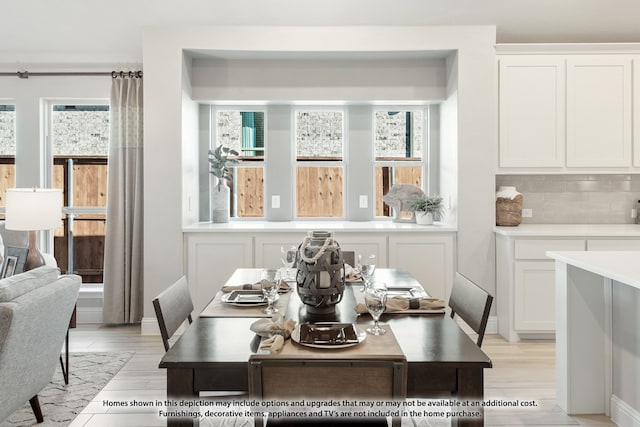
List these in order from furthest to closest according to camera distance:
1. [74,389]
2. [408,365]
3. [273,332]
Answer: [74,389] → [273,332] → [408,365]

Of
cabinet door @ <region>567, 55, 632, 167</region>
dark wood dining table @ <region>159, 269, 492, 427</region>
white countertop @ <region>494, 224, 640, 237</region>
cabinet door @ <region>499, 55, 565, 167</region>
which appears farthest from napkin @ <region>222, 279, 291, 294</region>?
cabinet door @ <region>567, 55, 632, 167</region>

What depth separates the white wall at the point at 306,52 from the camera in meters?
4.03

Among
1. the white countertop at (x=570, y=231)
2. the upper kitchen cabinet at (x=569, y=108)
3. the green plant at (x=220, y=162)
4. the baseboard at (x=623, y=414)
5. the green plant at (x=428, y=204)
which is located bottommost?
the baseboard at (x=623, y=414)

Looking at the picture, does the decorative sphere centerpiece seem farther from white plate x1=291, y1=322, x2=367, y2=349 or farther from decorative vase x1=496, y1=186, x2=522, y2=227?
decorative vase x1=496, y1=186, x2=522, y2=227

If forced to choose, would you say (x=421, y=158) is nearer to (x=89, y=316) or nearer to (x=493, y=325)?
(x=493, y=325)

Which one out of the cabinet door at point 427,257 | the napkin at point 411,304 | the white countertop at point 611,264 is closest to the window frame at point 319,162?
the cabinet door at point 427,257

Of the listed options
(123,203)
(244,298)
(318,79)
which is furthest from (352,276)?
(123,203)

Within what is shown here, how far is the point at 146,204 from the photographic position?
407cm

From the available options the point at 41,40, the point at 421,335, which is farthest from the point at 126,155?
the point at 421,335

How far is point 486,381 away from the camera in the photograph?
3.13m

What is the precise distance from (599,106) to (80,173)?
15.1 ft

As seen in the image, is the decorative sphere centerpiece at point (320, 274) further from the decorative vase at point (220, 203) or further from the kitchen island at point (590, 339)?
the decorative vase at point (220, 203)

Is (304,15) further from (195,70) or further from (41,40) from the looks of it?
(41,40)

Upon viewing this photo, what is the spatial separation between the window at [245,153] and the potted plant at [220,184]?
230 mm
